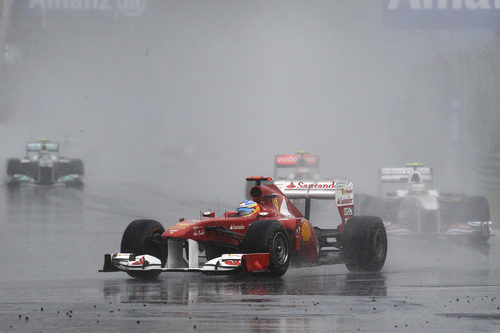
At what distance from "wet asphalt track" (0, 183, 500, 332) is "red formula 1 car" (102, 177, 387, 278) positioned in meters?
0.24

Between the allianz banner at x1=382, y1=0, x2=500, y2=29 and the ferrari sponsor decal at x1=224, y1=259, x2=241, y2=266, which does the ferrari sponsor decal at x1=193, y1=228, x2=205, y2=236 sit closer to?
the ferrari sponsor decal at x1=224, y1=259, x2=241, y2=266

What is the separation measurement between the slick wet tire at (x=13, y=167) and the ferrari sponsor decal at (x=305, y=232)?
103 feet

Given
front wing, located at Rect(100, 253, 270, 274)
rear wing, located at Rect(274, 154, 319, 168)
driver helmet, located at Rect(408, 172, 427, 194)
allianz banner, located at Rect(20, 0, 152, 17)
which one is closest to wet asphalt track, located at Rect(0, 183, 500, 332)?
front wing, located at Rect(100, 253, 270, 274)

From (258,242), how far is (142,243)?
177 centimetres

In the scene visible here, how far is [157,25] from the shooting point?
329ft

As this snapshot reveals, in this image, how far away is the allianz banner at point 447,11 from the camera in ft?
212

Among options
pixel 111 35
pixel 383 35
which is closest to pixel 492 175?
pixel 383 35

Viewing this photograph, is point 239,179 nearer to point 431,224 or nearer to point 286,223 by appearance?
point 431,224

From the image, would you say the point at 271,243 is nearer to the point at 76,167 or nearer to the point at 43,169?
the point at 76,167

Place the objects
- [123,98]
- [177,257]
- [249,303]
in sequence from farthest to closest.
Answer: [123,98], [177,257], [249,303]

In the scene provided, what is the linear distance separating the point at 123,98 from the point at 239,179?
35.4 meters

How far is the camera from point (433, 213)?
931 inches

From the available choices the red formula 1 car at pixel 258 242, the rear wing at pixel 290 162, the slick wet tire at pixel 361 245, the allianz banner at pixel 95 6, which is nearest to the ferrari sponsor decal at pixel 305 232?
the red formula 1 car at pixel 258 242

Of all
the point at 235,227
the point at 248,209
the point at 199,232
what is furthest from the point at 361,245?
the point at 199,232
